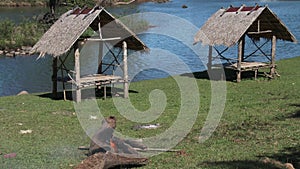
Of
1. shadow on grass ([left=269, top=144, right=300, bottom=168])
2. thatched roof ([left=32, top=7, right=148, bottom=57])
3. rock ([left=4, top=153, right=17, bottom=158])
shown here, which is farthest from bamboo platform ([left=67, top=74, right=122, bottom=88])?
shadow on grass ([left=269, top=144, right=300, bottom=168])

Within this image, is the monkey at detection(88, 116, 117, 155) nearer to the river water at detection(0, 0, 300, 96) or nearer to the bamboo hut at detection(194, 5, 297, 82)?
the bamboo hut at detection(194, 5, 297, 82)

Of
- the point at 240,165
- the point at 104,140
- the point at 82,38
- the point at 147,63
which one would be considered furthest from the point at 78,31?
the point at 147,63

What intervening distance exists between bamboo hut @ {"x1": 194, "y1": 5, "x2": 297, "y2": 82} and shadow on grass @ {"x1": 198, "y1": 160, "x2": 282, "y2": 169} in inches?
442

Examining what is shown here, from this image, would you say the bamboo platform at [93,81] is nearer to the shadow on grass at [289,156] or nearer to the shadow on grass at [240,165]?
the shadow on grass at [240,165]

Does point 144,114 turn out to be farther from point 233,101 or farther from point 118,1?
point 118,1

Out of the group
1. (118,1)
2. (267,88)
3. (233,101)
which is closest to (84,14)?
(233,101)

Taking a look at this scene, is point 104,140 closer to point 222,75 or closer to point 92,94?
point 92,94

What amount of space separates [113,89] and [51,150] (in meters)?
9.70

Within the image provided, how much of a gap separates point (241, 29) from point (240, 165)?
12.0m

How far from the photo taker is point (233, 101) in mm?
15812

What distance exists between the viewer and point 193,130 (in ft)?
Answer: 39.3

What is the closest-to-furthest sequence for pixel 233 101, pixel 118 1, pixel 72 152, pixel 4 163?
pixel 4 163
pixel 72 152
pixel 233 101
pixel 118 1

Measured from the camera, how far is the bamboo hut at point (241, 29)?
19922 millimetres

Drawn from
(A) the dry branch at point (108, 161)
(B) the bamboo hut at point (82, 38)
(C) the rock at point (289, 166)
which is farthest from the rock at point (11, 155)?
(B) the bamboo hut at point (82, 38)
